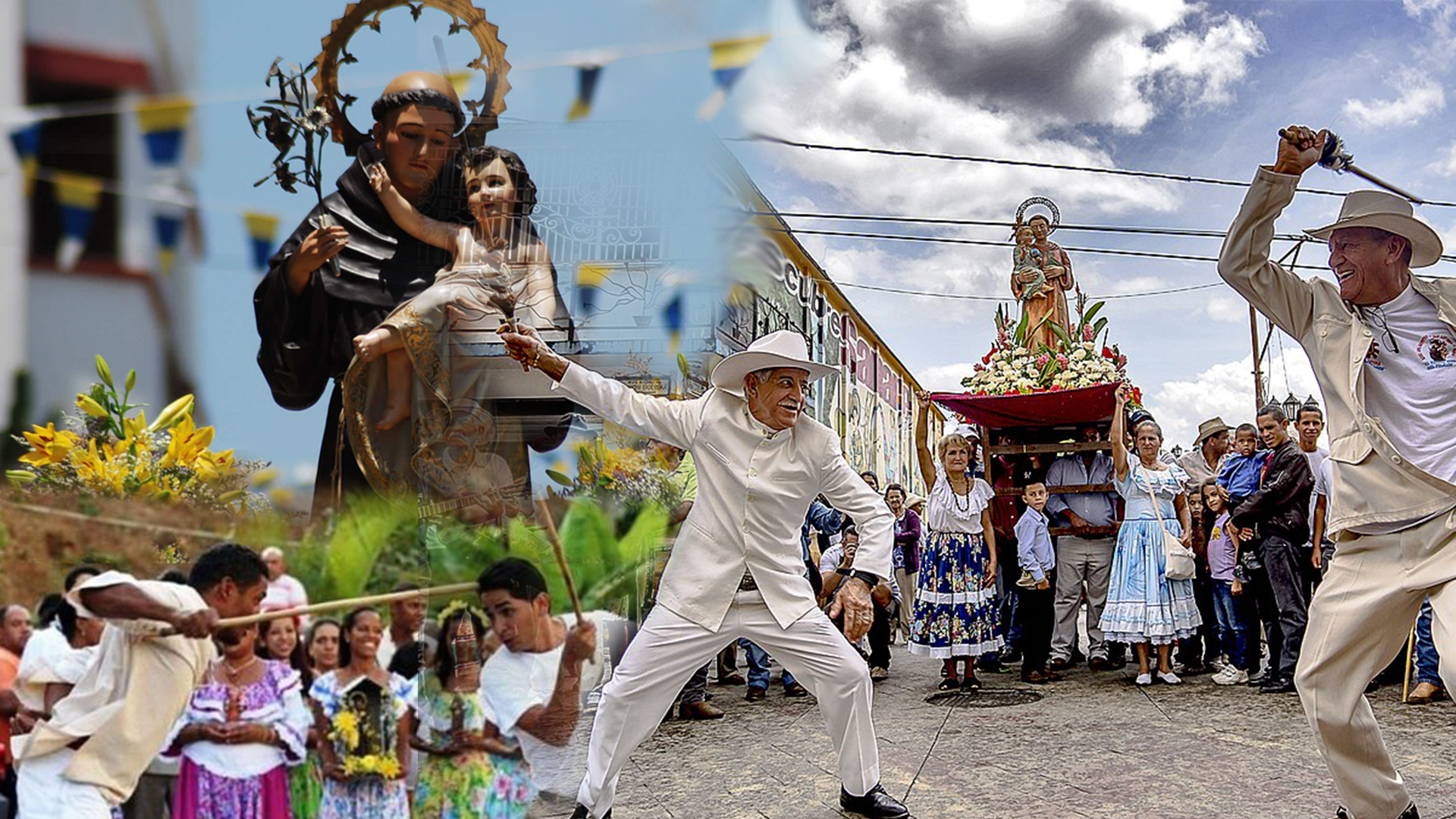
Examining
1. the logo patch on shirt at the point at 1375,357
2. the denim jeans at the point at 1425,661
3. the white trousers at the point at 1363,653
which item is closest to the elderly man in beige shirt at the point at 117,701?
the white trousers at the point at 1363,653

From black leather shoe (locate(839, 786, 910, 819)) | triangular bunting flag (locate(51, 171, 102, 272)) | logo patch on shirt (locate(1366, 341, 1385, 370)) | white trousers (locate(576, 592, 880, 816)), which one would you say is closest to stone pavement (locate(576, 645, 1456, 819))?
black leather shoe (locate(839, 786, 910, 819))

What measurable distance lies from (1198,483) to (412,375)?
6.83 meters

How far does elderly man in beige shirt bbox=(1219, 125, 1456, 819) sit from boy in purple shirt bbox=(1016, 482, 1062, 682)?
13.4 feet

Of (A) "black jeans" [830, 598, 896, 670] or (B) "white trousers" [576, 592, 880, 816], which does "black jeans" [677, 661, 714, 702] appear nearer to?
(A) "black jeans" [830, 598, 896, 670]

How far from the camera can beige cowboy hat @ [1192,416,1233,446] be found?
8859 mm

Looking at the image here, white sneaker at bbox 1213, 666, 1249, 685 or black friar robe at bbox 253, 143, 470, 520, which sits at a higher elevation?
black friar robe at bbox 253, 143, 470, 520

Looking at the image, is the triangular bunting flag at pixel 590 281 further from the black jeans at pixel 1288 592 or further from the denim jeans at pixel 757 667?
the black jeans at pixel 1288 592

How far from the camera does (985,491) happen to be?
729cm

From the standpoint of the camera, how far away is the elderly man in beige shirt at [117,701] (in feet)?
10.4

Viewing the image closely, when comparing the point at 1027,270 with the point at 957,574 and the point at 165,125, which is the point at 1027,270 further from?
the point at 165,125

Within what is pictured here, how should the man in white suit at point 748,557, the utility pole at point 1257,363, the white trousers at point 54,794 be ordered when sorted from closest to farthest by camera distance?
the white trousers at point 54,794 < the man in white suit at point 748,557 < the utility pole at point 1257,363

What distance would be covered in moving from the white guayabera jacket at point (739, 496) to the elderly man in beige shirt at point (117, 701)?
1.47m

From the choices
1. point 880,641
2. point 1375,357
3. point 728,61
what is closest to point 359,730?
point 728,61

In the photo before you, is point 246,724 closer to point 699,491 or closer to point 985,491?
point 699,491
